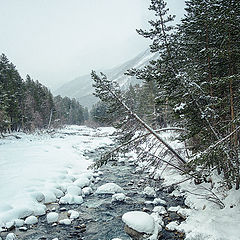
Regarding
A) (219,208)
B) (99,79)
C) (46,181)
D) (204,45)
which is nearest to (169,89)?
(204,45)

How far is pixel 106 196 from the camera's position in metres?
10.7

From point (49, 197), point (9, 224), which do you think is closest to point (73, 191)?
point (49, 197)

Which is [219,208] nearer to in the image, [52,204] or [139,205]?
[139,205]

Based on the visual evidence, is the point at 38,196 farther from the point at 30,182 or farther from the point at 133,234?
the point at 133,234

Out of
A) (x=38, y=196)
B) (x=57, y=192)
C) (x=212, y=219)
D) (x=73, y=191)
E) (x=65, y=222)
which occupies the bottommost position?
(x=212, y=219)

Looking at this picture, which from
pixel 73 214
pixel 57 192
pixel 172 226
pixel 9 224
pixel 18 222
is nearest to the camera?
pixel 172 226

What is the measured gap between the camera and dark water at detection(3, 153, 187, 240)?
6887 mm

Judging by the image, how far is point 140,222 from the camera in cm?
685

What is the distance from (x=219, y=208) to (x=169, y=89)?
484cm

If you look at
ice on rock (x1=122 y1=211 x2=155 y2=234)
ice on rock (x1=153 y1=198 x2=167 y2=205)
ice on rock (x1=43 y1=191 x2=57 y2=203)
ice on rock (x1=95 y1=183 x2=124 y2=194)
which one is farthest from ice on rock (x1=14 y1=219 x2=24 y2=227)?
ice on rock (x1=153 y1=198 x2=167 y2=205)

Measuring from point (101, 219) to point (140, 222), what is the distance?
2.14 meters

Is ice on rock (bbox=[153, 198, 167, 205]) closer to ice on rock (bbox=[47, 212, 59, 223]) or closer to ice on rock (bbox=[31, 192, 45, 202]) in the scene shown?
ice on rock (bbox=[47, 212, 59, 223])

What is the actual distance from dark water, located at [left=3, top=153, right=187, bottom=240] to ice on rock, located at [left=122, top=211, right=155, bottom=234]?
1.34 ft

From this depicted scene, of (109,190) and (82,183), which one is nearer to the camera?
(109,190)
